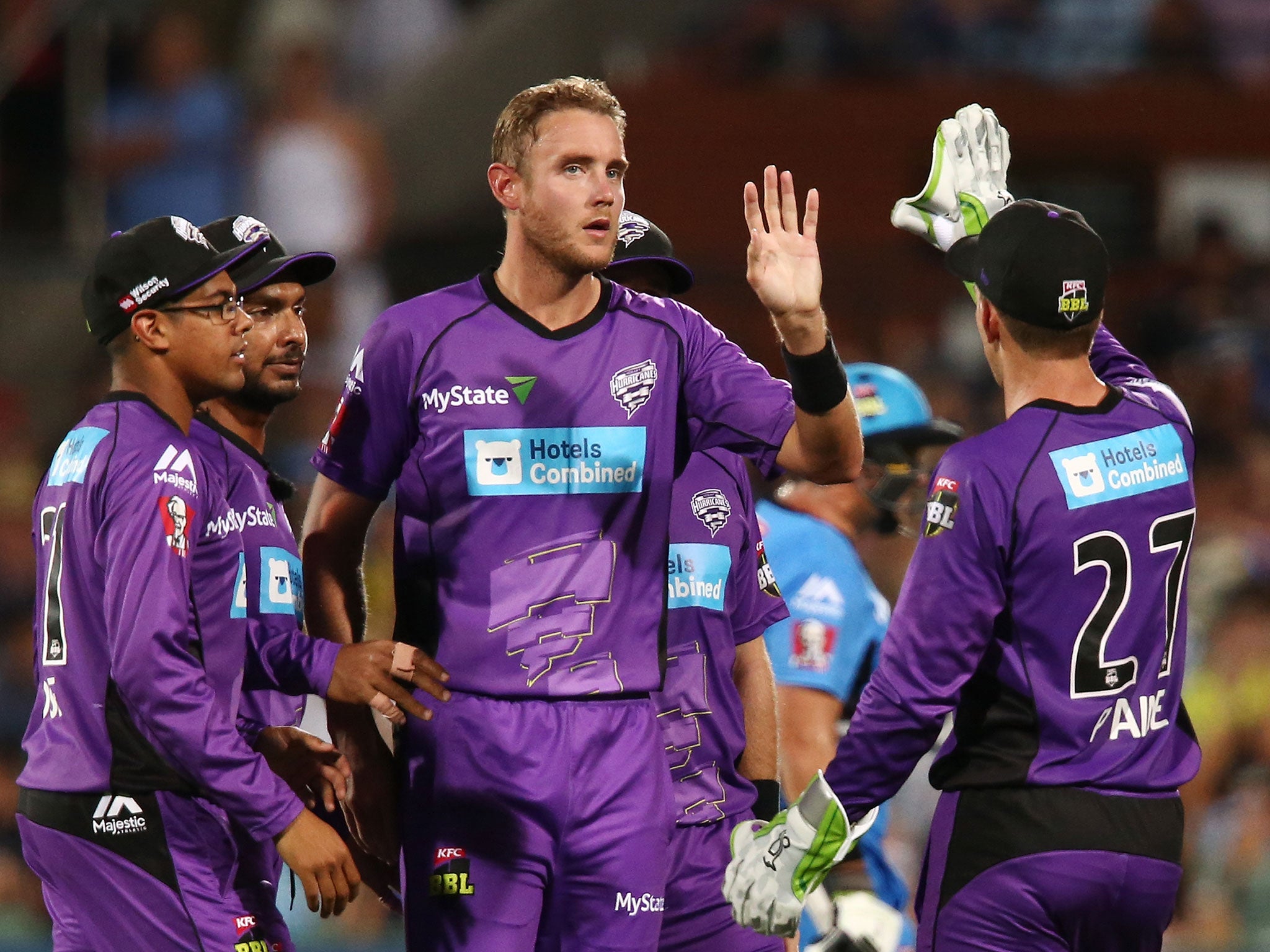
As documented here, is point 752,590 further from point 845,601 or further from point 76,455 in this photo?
point 76,455

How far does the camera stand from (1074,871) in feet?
13.7

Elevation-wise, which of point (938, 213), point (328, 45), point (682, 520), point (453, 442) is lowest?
point (682, 520)

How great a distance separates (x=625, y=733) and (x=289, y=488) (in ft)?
4.14

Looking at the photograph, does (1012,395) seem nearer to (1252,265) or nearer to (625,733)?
(625,733)

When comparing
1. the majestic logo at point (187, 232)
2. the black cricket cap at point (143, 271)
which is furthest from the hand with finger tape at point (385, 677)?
the majestic logo at point (187, 232)

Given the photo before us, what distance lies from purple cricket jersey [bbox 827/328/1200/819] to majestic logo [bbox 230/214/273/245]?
1.95 metres

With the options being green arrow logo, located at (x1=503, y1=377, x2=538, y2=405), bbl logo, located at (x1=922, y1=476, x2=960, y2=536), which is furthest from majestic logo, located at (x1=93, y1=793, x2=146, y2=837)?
bbl logo, located at (x1=922, y1=476, x2=960, y2=536)

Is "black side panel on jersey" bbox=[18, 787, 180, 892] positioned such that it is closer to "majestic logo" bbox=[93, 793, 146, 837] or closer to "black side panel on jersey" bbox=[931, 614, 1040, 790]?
"majestic logo" bbox=[93, 793, 146, 837]

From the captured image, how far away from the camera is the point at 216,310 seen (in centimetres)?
459

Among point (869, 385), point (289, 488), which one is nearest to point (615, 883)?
point (289, 488)

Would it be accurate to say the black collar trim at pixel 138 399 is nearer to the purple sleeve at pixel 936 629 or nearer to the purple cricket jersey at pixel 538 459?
the purple cricket jersey at pixel 538 459

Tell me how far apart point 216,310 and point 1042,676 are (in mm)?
2219

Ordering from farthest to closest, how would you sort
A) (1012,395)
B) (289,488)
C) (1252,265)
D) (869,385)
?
(1252,265)
(869,385)
(289,488)
(1012,395)

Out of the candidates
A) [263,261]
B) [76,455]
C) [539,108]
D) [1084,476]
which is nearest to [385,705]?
[76,455]
